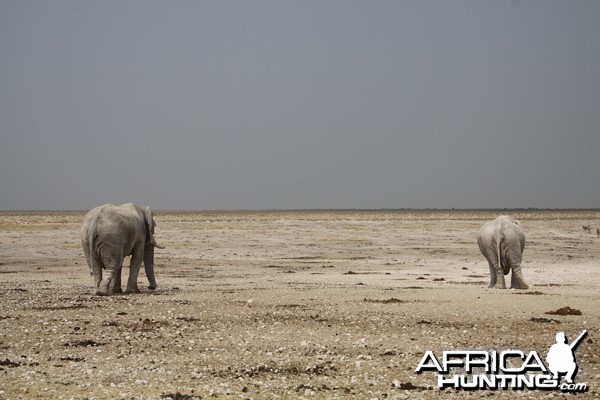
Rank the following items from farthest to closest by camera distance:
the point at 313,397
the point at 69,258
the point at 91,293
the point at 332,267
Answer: the point at 69,258 < the point at 332,267 < the point at 91,293 < the point at 313,397

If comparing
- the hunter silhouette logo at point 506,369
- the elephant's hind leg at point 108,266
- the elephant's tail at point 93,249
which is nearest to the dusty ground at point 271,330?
the hunter silhouette logo at point 506,369

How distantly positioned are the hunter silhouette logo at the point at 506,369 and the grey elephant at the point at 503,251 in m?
14.1

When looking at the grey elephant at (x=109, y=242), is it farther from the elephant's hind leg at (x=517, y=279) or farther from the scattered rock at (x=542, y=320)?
the elephant's hind leg at (x=517, y=279)

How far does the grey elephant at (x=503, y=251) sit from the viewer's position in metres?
27.8

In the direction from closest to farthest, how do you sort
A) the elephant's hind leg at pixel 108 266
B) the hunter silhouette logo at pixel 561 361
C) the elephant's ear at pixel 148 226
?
the hunter silhouette logo at pixel 561 361, the elephant's hind leg at pixel 108 266, the elephant's ear at pixel 148 226

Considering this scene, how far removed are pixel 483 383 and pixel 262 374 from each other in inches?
142

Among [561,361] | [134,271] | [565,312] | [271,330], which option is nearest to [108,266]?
[134,271]

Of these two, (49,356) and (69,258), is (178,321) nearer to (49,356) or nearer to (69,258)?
(49,356)

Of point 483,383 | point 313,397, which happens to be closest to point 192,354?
point 313,397

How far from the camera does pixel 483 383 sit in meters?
11.9

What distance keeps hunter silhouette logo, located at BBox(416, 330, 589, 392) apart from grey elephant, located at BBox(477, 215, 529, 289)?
1411 cm

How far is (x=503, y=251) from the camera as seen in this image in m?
28.0

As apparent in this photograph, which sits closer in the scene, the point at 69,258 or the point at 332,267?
the point at 332,267

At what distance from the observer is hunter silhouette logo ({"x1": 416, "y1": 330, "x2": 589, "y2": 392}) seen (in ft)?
38.4
